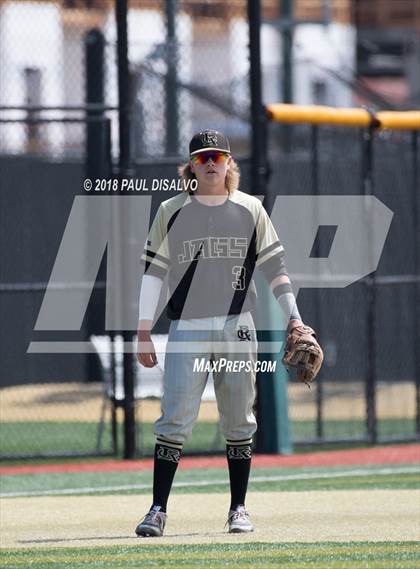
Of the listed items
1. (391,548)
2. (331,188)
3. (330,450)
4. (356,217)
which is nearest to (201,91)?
(331,188)

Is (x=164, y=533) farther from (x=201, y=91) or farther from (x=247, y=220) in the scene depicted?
(x=201, y=91)

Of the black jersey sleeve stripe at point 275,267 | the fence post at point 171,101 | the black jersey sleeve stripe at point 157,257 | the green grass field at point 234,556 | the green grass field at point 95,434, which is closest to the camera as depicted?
the green grass field at point 234,556

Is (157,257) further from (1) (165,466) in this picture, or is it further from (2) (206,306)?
(1) (165,466)

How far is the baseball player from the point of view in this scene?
8.17m

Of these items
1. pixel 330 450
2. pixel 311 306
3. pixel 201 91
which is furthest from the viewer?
pixel 201 91

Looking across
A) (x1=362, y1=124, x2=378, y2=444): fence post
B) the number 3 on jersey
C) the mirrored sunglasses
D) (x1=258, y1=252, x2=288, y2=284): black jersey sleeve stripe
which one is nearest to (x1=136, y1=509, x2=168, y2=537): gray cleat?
the number 3 on jersey

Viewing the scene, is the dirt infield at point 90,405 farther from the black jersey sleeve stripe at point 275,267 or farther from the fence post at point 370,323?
the black jersey sleeve stripe at point 275,267

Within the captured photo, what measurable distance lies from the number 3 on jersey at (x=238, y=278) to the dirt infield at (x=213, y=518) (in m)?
1.28

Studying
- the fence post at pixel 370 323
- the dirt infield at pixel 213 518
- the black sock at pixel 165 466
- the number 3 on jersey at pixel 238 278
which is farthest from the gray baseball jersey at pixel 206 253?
the fence post at pixel 370 323

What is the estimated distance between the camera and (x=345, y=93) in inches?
1395

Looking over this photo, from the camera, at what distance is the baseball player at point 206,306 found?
817cm

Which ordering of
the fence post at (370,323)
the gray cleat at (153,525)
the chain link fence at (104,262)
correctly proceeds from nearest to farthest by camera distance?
the gray cleat at (153,525)
the chain link fence at (104,262)
the fence post at (370,323)

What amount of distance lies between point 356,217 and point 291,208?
0.75 metres

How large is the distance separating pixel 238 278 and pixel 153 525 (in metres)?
1.35
